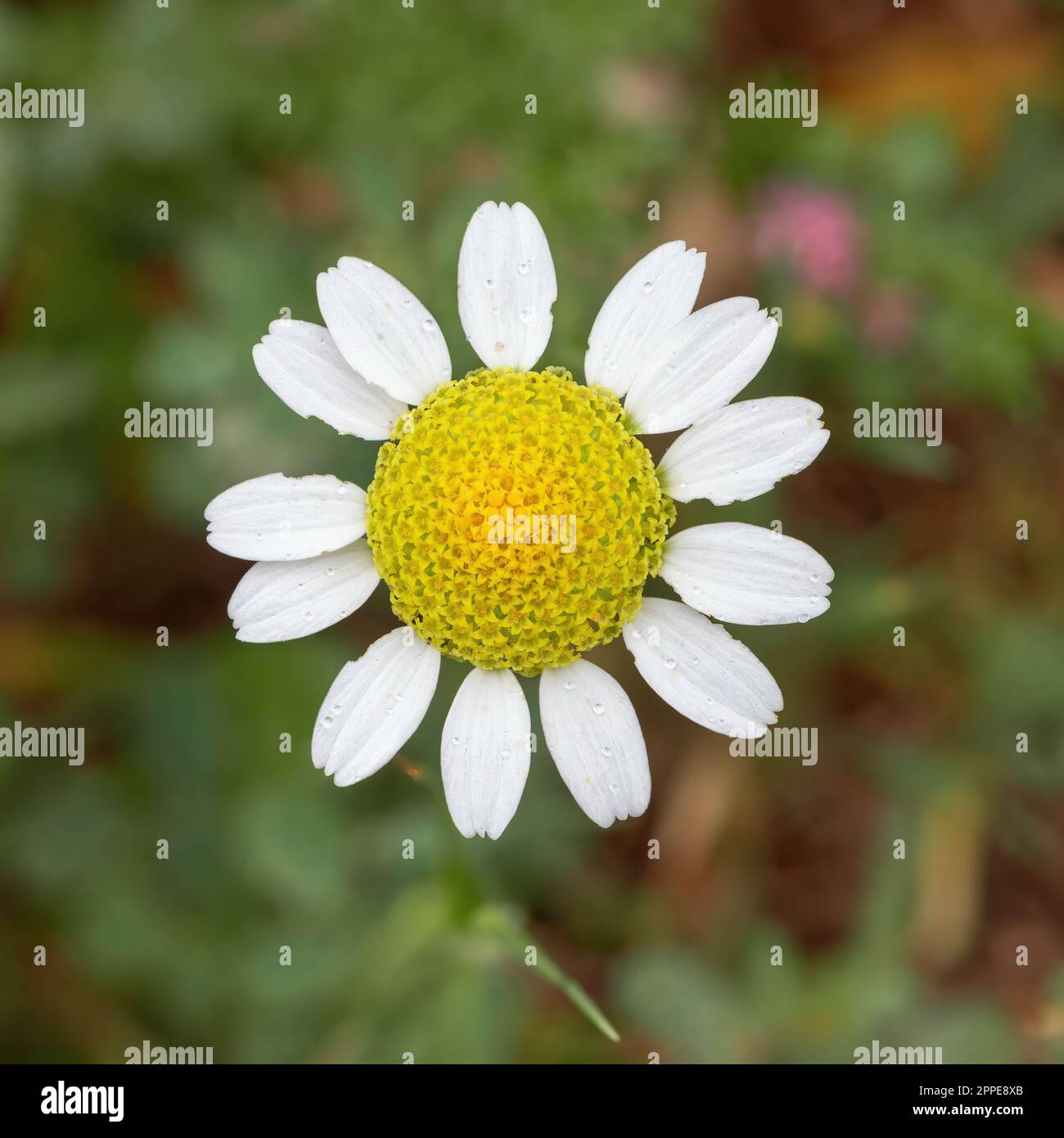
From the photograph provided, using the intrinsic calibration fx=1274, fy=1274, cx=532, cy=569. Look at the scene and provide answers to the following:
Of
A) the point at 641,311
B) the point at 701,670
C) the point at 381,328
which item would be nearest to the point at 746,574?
the point at 701,670

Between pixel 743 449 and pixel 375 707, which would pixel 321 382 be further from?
pixel 743 449

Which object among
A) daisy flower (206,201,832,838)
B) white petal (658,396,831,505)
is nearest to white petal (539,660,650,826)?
daisy flower (206,201,832,838)

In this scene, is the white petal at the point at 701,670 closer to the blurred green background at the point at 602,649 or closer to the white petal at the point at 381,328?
the white petal at the point at 381,328

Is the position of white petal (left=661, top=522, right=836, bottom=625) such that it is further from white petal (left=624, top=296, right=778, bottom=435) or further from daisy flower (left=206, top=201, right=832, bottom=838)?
white petal (left=624, top=296, right=778, bottom=435)

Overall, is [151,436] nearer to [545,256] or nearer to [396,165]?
[396,165]

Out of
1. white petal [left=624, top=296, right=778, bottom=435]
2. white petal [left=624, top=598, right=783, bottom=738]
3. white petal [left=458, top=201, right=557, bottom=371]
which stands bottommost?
white petal [left=624, top=598, right=783, bottom=738]

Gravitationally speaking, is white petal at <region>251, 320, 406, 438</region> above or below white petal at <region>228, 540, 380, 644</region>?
above

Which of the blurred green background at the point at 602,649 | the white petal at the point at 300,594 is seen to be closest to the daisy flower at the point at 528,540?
the white petal at the point at 300,594
